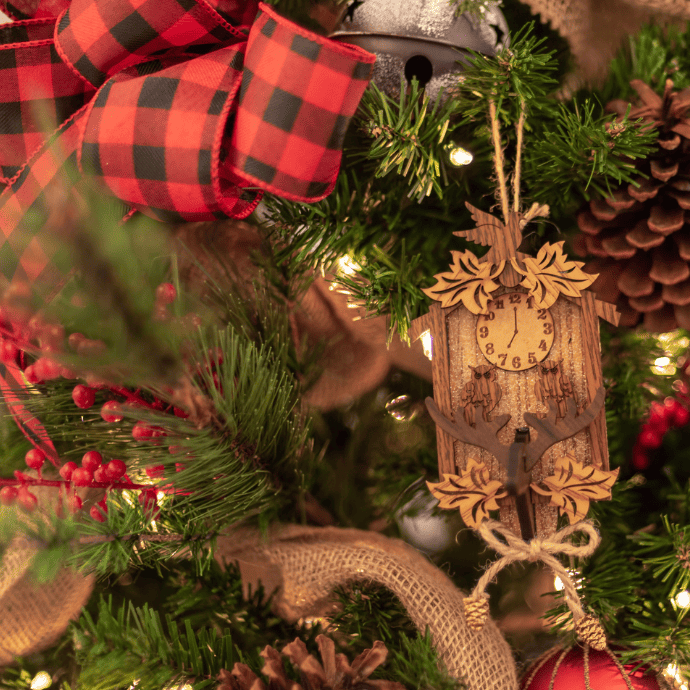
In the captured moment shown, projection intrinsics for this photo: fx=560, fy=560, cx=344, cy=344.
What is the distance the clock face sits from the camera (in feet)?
1.47

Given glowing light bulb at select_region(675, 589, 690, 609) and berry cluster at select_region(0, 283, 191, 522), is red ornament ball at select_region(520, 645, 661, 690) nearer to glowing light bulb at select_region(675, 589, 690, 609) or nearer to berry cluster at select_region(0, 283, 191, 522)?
glowing light bulb at select_region(675, 589, 690, 609)

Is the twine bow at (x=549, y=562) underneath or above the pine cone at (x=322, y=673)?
above

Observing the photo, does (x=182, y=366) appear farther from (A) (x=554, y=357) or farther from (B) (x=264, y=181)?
(A) (x=554, y=357)

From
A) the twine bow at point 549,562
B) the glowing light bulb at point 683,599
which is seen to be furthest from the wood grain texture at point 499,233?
the glowing light bulb at point 683,599

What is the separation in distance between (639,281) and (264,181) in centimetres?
34

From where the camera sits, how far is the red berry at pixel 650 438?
0.58 metres

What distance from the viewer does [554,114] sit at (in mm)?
463

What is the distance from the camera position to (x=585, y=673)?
0.46m

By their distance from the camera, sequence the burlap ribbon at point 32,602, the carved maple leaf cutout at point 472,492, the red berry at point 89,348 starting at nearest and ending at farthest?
the red berry at point 89,348, the carved maple leaf cutout at point 472,492, the burlap ribbon at point 32,602

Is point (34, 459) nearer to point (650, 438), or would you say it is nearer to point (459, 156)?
point (459, 156)

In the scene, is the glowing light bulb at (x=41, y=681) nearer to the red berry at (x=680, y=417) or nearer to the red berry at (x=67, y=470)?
the red berry at (x=67, y=470)

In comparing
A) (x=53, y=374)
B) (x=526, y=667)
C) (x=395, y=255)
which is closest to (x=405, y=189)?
(x=395, y=255)

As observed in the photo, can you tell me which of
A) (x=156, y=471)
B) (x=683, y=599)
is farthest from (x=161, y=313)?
(x=683, y=599)

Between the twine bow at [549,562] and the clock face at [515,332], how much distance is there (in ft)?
0.42
